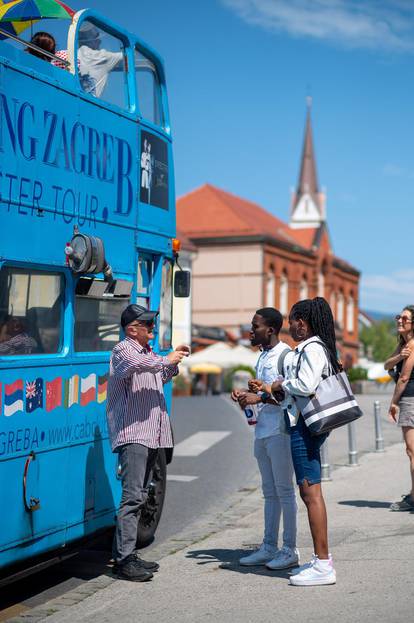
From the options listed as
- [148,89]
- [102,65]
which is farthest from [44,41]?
[148,89]

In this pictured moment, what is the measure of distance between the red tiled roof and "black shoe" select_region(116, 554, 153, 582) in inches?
2810

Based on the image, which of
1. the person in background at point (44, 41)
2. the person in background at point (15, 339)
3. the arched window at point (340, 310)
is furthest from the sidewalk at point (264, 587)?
the arched window at point (340, 310)

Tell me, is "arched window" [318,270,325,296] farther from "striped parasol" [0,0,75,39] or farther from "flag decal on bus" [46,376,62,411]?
"flag decal on bus" [46,376,62,411]

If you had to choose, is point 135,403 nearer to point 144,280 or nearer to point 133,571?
point 133,571

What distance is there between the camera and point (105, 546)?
921cm

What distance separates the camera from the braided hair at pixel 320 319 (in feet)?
22.9

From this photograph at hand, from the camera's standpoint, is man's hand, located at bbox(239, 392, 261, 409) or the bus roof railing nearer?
the bus roof railing

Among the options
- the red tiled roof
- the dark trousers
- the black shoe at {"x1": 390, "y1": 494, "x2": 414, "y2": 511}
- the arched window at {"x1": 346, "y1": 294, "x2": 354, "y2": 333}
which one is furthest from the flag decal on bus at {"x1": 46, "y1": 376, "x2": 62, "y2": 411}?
the arched window at {"x1": 346, "y1": 294, "x2": 354, "y2": 333}

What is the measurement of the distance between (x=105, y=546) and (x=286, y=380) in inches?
121

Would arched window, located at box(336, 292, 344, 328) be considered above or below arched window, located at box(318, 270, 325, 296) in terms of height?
below

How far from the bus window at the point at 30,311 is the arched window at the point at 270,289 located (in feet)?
235

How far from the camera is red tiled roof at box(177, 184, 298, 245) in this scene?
3118 inches

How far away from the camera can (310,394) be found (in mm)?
6840

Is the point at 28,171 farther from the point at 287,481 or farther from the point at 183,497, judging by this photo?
the point at 183,497
